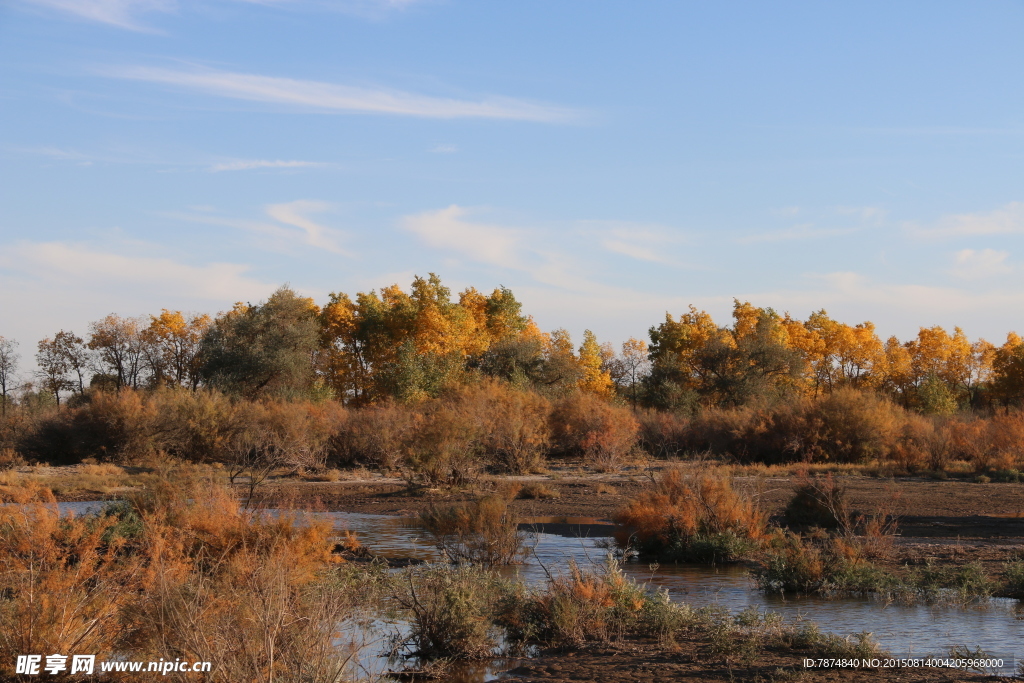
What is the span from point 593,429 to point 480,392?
5.51 metres

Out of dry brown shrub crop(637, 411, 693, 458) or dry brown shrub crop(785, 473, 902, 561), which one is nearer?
dry brown shrub crop(785, 473, 902, 561)

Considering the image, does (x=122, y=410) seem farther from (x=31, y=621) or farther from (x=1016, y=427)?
(x=1016, y=427)

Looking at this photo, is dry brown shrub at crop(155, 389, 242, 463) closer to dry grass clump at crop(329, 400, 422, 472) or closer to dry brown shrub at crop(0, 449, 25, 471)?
dry grass clump at crop(329, 400, 422, 472)

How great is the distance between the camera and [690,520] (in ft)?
51.5

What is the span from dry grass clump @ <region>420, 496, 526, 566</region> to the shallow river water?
1.01ft

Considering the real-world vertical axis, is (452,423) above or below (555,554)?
above

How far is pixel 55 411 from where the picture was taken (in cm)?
3969

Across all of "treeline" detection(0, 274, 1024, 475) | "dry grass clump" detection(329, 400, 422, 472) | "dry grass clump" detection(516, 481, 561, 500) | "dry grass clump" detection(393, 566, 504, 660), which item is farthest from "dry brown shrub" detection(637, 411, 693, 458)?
"dry grass clump" detection(393, 566, 504, 660)

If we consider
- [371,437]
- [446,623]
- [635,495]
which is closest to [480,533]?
[446,623]

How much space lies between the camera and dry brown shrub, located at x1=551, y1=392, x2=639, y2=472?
37.7 m

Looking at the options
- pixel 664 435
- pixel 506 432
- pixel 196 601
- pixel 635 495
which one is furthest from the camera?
pixel 664 435

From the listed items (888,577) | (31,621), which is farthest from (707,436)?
(31,621)

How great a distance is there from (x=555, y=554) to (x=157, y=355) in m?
51.6

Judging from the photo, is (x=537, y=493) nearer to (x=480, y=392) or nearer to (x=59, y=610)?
(x=480, y=392)
